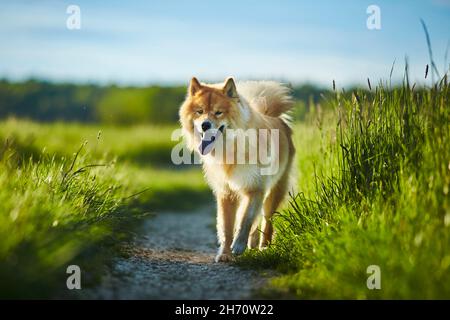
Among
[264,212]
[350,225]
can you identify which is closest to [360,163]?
[350,225]

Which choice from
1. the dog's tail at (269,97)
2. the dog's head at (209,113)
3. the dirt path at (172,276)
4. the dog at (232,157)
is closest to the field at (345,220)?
the dirt path at (172,276)

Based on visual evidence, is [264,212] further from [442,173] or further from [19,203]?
[19,203]

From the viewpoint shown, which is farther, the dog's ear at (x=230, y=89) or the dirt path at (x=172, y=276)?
the dog's ear at (x=230, y=89)

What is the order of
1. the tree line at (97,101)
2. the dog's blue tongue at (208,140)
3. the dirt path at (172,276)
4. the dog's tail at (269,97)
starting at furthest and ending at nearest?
1. the tree line at (97,101)
2. the dog's tail at (269,97)
3. the dog's blue tongue at (208,140)
4. the dirt path at (172,276)

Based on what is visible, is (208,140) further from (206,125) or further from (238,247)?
(238,247)

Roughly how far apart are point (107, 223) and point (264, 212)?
207 centimetres

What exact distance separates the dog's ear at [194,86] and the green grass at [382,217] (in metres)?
1.72

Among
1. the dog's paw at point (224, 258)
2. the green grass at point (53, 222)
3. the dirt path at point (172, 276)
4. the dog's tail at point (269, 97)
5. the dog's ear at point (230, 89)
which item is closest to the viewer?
the green grass at point (53, 222)

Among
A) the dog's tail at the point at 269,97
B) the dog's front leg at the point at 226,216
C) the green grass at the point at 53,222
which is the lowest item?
the dog's front leg at the point at 226,216

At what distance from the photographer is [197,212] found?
11.5 m

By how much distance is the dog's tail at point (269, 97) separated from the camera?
272 inches

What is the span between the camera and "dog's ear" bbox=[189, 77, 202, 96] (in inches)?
238

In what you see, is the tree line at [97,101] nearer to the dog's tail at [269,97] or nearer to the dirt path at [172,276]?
the dog's tail at [269,97]

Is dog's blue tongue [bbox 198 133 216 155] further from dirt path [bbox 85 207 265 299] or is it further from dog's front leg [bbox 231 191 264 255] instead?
dirt path [bbox 85 207 265 299]
